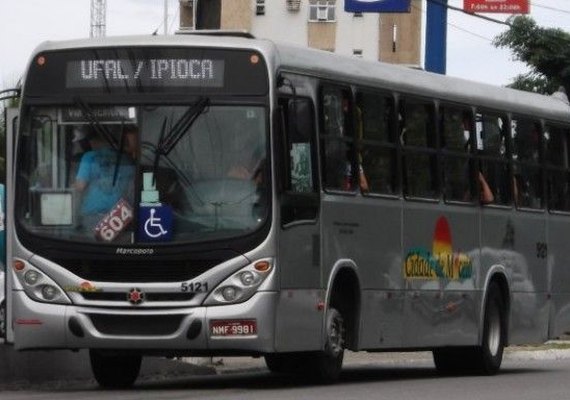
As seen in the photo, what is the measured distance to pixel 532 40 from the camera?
2660 inches

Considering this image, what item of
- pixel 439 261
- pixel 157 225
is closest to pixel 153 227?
pixel 157 225

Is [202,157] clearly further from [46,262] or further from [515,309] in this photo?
[515,309]

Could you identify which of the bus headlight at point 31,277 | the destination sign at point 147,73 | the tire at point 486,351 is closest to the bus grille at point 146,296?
the bus headlight at point 31,277

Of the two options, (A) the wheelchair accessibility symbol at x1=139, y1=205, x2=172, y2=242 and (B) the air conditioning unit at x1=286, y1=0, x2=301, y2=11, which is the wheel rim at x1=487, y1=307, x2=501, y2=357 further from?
(B) the air conditioning unit at x1=286, y1=0, x2=301, y2=11

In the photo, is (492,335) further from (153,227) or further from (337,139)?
(153,227)

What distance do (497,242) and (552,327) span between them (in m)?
2.00

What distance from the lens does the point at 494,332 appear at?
935 inches

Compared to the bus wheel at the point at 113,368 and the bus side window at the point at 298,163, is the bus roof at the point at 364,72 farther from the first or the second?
the bus wheel at the point at 113,368

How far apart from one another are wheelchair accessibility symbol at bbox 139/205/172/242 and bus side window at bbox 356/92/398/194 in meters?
2.65

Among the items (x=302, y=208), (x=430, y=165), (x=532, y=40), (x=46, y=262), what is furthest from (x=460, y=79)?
(x=532, y=40)

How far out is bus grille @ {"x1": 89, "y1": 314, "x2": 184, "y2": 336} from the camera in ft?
59.1

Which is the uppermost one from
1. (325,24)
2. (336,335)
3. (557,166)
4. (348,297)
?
(557,166)

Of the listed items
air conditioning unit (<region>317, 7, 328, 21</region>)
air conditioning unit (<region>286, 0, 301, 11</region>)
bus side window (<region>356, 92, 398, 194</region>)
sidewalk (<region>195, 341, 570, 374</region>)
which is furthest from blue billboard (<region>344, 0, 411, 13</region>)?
air conditioning unit (<region>317, 7, 328, 21</region>)

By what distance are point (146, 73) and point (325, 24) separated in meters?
75.8
